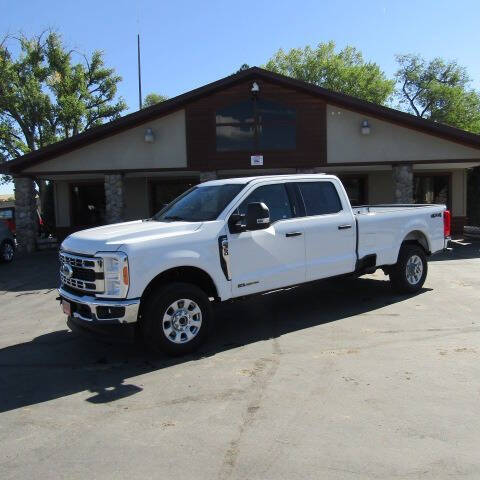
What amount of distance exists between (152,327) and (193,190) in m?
2.45

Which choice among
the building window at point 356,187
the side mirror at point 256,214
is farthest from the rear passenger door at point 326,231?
the building window at point 356,187

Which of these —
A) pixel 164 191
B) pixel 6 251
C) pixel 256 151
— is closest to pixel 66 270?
pixel 6 251

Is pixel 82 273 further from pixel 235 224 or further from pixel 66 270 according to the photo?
pixel 235 224

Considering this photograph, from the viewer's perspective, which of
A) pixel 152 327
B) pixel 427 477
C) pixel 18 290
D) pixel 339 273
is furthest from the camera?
pixel 18 290

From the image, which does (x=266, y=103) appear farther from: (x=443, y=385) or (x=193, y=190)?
(x=443, y=385)

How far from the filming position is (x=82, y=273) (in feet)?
18.9

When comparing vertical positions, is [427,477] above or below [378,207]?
below

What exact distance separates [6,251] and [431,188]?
51.7 feet

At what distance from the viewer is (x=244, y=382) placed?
196 inches

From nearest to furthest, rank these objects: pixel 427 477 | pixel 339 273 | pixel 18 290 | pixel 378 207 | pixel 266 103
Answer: pixel 427 477 → pixel 339 273 → pixel 378 207 → pixel 18 290 → pixel 266 103

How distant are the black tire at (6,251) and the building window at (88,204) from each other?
4.99 meters

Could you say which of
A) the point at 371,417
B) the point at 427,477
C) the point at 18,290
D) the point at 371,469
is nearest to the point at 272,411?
the point at 371,417

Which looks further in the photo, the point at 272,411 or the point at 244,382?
the point at 244,382

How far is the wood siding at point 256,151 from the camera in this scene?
16.7m
